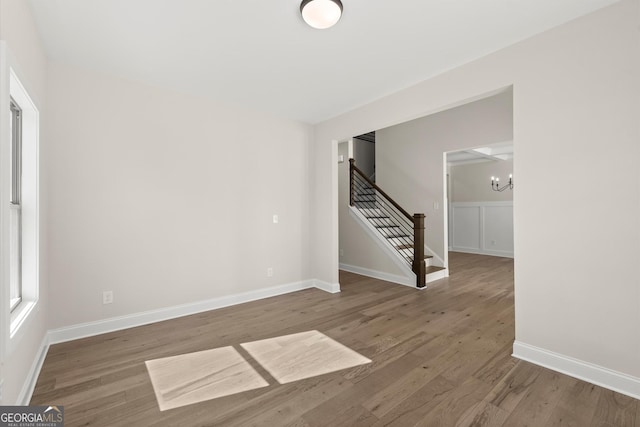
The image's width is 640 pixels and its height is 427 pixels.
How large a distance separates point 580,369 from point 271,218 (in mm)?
3500

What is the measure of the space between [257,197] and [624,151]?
360 cm

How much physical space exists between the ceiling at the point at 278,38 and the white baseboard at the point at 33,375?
2.52 meters

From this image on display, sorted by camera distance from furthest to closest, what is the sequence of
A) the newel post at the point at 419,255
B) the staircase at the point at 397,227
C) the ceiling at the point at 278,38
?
the staircase at the point at 397,227
the newel post at the point at 419,255
the ceiling at the point at 278,38

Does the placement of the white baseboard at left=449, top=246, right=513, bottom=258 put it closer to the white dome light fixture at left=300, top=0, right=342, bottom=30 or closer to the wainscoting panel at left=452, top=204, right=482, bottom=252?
the wainscoting panel at left=452, top=204, right=482, bottom=252

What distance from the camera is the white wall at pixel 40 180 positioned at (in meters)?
1.44

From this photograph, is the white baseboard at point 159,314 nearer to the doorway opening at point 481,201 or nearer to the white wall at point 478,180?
the doorway opening at point 481,201

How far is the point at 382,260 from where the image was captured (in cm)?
510

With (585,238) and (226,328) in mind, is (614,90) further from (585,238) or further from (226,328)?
(226,328)

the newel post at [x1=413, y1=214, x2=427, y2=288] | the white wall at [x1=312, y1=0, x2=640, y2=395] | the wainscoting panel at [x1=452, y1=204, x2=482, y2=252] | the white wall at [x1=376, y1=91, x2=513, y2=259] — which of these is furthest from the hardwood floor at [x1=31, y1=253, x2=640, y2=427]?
the wainscoting panel at [x1=452, y1=204, x2=482, y2=252]

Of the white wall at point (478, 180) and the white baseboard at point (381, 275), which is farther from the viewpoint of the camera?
the white wall at point (478, 180)

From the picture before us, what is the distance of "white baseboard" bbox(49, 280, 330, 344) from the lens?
275cm

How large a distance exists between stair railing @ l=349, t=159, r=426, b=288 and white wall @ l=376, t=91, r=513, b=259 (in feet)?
1.06

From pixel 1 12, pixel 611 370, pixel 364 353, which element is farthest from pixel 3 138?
pixel 611 370

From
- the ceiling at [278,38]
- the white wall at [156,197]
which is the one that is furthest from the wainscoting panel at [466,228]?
the ceiling at [278,38]
